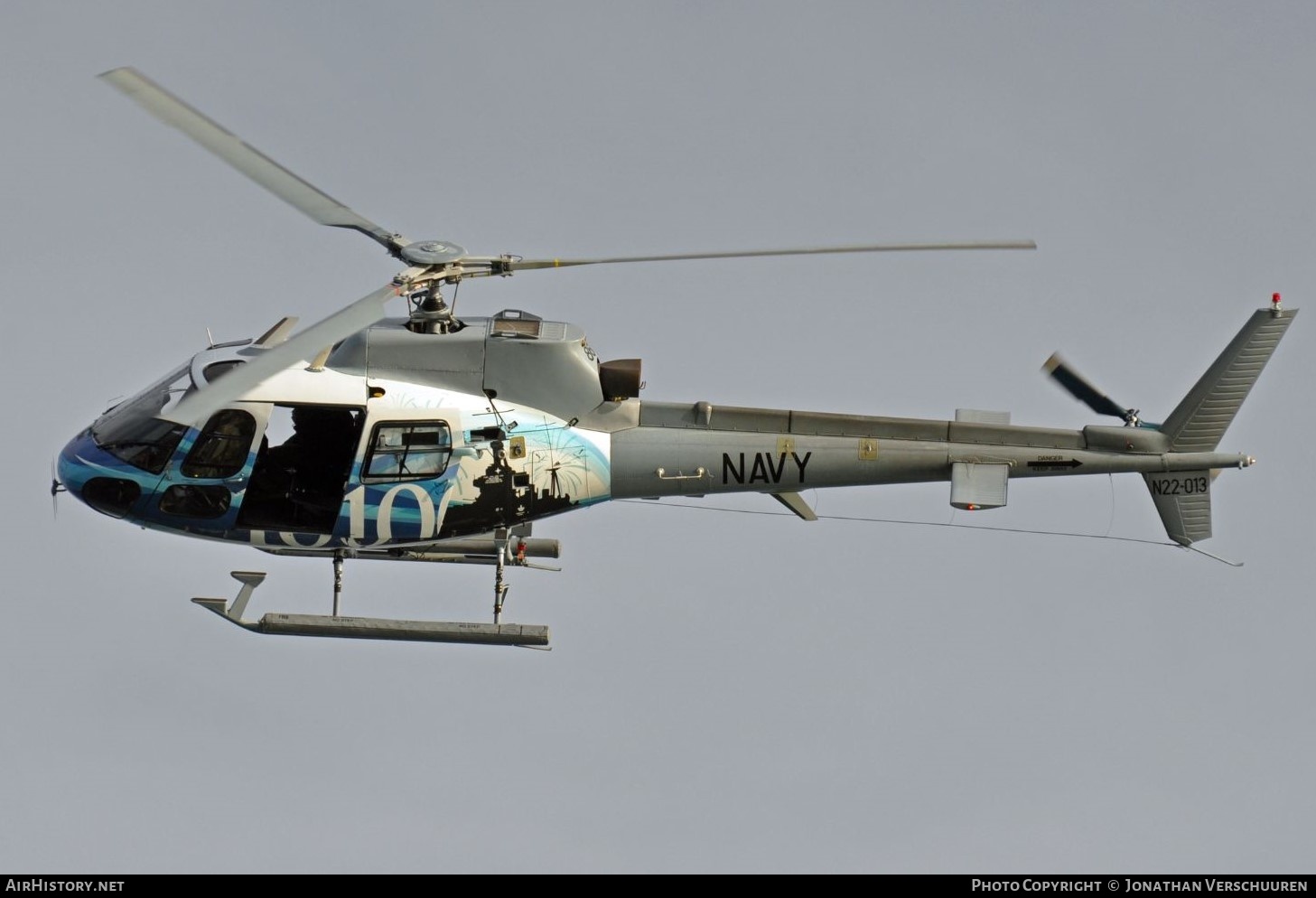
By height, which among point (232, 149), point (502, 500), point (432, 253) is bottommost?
point (502, 500)

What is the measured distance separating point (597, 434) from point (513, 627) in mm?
1480

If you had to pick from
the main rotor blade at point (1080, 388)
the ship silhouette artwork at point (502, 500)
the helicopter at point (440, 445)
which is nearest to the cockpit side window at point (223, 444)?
the helicopter at point (440, 445)

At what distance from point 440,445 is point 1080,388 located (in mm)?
4827

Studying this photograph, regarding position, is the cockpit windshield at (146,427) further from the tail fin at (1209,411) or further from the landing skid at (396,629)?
the tail fin at (1209,411)

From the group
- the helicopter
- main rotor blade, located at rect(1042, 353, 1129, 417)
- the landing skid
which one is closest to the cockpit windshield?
the helicopter

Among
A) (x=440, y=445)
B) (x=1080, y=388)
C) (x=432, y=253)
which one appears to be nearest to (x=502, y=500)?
(x=440, y=445)

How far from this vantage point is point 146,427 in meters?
12.0

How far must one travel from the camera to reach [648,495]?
12328 millimetres

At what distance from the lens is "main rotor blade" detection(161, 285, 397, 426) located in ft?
29.5

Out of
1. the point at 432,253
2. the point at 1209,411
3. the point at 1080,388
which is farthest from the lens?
the point at 1080,388

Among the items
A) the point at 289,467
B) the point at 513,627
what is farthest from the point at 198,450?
the point at 513,627

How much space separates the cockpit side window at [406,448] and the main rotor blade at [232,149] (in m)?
1.43

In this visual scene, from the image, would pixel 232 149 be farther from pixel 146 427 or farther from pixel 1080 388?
pixel 1080 388

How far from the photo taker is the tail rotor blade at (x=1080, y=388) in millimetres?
12891
